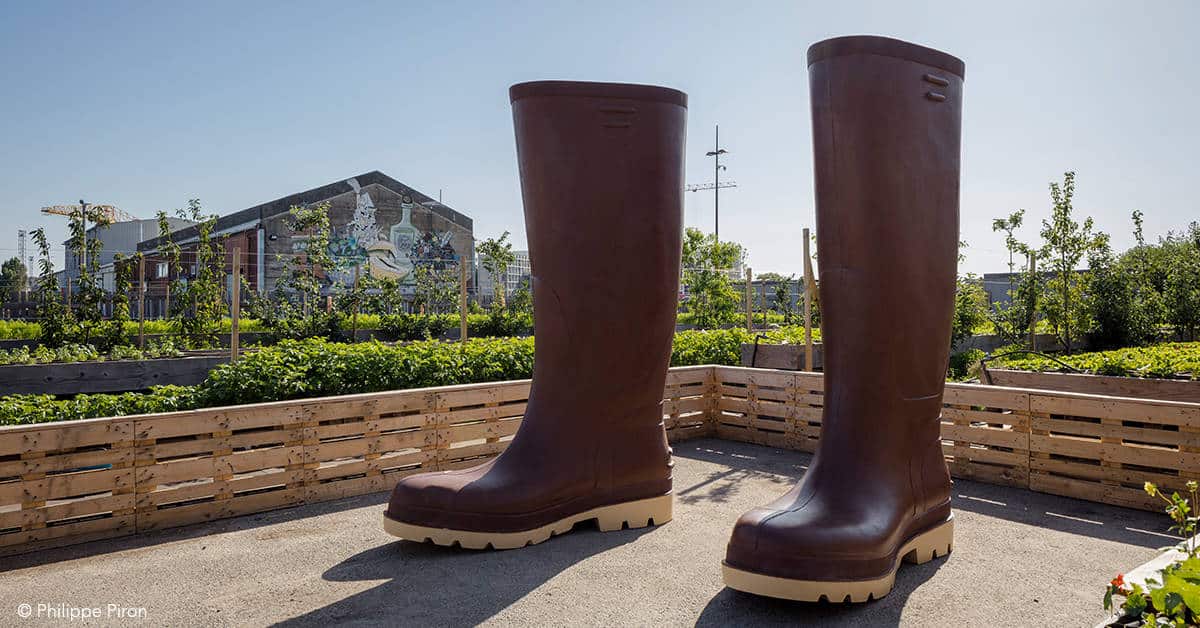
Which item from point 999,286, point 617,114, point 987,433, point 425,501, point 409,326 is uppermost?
point 617,114

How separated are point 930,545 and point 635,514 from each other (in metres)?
1.39

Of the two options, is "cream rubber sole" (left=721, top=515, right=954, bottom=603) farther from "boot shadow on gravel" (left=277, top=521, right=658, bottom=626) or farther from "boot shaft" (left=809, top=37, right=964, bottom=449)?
"boot shadow on gravel" (left=277, top=521, right=658, bottom=626)

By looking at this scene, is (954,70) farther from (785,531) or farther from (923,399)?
(785,531)

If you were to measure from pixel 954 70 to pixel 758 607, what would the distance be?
2.37 meters

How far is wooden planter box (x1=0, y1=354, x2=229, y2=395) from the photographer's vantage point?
7.91 metres

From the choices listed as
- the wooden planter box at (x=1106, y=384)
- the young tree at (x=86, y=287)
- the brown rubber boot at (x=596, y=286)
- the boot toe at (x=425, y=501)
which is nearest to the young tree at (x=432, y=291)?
the young tree at (x=86, y=287)

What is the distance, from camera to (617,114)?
13.3ft

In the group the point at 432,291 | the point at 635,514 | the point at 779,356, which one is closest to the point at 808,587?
the point at 635,514

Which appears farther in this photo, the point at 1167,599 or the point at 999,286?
the point at 999,286

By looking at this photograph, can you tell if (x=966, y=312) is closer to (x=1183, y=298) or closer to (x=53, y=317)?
(x=1183, y=298)

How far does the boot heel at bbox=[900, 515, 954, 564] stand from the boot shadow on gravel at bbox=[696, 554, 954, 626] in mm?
234

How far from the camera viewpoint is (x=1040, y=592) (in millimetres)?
3125

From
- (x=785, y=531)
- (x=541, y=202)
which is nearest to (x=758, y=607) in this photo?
(x=785, y=531)

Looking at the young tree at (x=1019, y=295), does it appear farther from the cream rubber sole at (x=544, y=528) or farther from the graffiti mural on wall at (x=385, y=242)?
the graffiti mural on wall at (x=385, y=242)
